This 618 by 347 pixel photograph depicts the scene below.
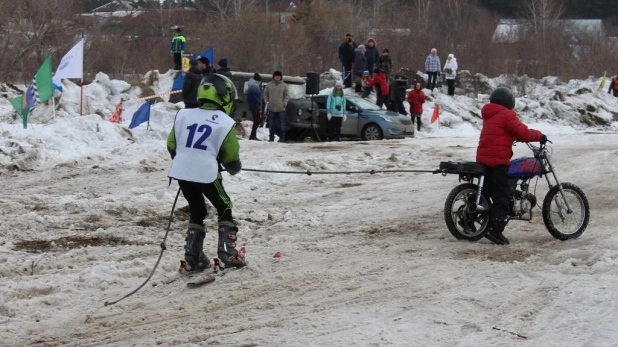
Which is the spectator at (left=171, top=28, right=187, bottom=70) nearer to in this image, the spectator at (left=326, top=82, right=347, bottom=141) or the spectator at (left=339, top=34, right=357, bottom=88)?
the spectator at (left=339, top=34, right=357, bottom=88)

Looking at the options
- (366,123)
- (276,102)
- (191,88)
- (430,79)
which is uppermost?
(191,88)

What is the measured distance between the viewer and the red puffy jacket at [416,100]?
27953 mm

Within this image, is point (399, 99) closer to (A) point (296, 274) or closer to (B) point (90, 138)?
(B) point (90, 138)

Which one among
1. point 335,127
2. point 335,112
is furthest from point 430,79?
point 335,112

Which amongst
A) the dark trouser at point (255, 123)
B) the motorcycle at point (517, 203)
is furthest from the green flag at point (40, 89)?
the motorcycle at point (517, 203)

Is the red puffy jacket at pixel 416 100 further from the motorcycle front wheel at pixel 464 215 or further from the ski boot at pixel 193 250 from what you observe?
the ski boot at pixel 193 250

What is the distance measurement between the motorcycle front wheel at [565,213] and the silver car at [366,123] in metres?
14.3

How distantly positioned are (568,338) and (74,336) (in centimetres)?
361

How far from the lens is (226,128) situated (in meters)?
8.20

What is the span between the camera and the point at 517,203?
10062 millimetres

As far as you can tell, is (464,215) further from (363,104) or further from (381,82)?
(381,82)

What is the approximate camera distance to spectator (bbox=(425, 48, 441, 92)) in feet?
113

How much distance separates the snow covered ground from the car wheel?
8.55 meters

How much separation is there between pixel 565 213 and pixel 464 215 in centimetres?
116
